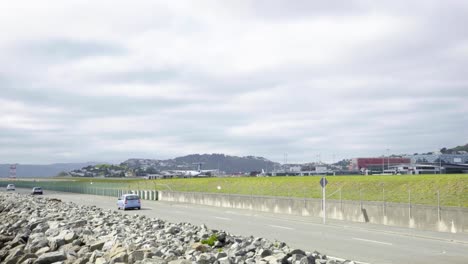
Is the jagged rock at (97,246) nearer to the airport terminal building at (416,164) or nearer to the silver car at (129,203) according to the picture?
the silver car at (129,203)

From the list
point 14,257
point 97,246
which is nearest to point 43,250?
point 14,257

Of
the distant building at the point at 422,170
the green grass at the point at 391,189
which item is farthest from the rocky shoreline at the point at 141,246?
the distant building at the point at 422,170

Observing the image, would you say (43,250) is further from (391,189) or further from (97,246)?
(391,189)

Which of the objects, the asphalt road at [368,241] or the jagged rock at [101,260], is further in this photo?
the asphalt road at [368,241]

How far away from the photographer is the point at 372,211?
3466cm

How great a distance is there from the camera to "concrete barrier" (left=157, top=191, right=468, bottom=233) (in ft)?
95.5

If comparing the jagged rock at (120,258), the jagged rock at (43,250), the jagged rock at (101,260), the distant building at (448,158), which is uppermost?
the distant building at (448,158)

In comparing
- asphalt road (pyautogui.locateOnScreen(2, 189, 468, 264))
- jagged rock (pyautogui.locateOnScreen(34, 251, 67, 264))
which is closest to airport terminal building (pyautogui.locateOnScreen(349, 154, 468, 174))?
asphalt road (pyautogui.locateOnScreen(2, 189, 468, 264))

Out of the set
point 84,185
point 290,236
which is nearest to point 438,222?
point 290,236

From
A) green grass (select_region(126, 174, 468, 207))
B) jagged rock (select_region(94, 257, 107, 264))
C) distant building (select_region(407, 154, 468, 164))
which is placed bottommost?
jagged rock (select_region(94, 257, 107, 264))

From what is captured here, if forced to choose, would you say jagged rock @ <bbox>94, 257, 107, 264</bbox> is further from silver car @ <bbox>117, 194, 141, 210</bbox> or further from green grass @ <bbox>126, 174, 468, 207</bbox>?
silver car @ <bbox>117, 194, 141, 210</bbox>

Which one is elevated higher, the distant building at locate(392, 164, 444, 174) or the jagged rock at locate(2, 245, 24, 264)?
the distant building at locate(392, 164, 444, 174)

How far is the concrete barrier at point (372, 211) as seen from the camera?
95.5 feet

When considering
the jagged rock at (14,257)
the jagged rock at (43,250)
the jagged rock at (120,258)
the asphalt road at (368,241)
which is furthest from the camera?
the jagged rock at (43,250)
